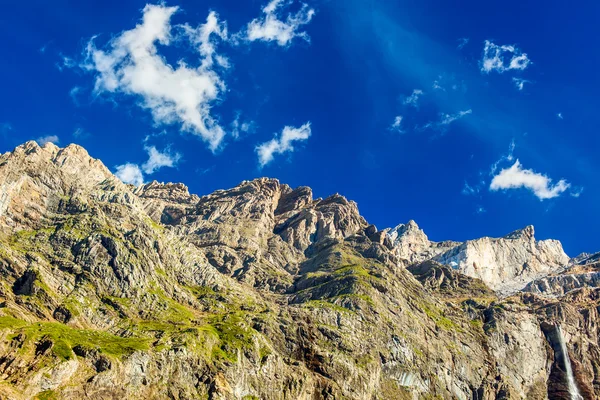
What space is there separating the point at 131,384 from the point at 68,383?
21363 millimetres

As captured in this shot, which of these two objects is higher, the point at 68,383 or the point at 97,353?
the point at 97,353

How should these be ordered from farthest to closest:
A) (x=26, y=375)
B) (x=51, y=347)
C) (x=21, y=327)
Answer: (x=21, y=327), (x=51, y=347), (x=26, y=375)

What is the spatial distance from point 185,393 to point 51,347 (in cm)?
4582

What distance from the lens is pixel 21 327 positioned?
198 m

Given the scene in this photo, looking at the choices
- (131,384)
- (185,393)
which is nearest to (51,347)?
(131,384)

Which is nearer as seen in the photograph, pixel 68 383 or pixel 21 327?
pixel 68 383

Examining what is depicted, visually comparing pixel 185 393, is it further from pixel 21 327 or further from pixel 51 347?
pixel 21 327

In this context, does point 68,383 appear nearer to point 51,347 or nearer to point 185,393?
point 51,347

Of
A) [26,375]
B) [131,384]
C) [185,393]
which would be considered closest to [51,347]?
[26,375]

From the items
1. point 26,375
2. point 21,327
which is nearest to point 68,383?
point 26,375

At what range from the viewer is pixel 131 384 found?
629ft

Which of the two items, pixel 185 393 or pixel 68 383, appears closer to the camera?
pixel 68 383

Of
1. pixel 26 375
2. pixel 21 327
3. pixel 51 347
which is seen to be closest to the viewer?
pixel 26 375

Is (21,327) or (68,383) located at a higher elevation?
(21,327)
